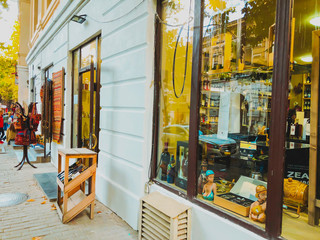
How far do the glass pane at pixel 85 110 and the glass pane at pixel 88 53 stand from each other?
0.27m

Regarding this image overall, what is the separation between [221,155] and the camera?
10.7ft

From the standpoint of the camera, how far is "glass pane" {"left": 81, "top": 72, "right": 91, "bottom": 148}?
575cm

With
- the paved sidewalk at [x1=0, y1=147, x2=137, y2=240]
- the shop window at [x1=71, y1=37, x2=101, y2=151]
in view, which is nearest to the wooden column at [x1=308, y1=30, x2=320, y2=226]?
the paved sidewalk at [x1=0, y1=147, x2=137, y2=240]

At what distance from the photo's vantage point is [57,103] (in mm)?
7406

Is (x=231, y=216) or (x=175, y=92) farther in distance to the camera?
(x=175, y=92)

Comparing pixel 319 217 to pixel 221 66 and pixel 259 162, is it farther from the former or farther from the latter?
pixel 221 66

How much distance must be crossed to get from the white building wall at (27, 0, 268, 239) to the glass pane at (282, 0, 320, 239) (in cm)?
72

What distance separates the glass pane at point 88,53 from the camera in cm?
535

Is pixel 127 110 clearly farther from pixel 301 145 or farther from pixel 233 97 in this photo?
pixel 301 145

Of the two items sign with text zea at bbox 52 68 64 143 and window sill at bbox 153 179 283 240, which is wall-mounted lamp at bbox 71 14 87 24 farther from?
window sill at bbox 153 179 283 240

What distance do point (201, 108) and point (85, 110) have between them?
3688 millimetres

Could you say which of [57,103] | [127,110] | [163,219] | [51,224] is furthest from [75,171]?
[57,103]

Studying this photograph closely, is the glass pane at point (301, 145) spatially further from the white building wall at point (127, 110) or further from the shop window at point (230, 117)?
the white building wall at point (127, 110)

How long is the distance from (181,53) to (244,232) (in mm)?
2220
